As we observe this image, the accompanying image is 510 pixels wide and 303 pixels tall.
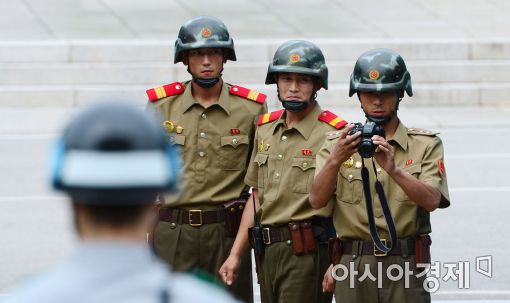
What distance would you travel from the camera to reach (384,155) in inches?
224

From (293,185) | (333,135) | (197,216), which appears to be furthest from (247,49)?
(333,135)

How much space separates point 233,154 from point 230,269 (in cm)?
72

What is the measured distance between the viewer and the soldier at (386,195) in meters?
6.09

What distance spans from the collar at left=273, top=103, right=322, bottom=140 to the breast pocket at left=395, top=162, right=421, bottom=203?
82 cm

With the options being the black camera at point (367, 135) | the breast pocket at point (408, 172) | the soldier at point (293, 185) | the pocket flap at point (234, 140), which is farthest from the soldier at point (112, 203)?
the pocket flap at point (234, 140)

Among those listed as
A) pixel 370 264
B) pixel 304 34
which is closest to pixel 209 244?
pixel 370 264

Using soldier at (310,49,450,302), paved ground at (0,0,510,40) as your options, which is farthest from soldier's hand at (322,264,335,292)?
paved ground at (0,0,510,40)

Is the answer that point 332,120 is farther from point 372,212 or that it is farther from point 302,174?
point 372,212

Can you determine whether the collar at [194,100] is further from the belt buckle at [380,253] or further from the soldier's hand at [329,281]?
the belt buckle at [380,253]

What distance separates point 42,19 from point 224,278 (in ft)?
48.2

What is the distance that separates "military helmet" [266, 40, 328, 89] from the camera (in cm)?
670

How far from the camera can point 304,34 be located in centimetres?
2036

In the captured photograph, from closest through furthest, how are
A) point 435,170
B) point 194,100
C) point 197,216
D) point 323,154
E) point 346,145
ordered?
point 346,145, point 435,170, point 323,154, point 197,216, point 194,100

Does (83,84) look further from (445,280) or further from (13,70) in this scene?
(445,280)
